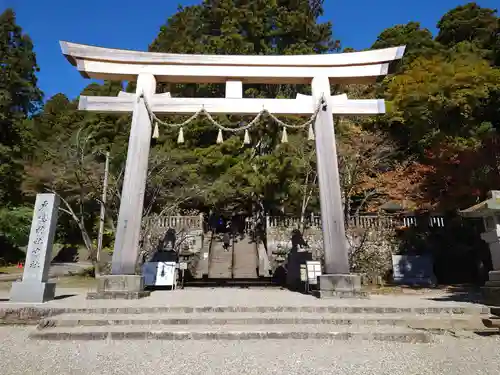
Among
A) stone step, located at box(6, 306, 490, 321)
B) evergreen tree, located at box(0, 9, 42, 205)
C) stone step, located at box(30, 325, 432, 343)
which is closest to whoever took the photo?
stone step, located at box(30, 325, 432, 343)

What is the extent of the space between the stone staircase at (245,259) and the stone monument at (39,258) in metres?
9.29

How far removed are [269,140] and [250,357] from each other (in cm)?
1453

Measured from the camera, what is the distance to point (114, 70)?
805 cm

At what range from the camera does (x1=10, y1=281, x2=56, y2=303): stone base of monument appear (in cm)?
598

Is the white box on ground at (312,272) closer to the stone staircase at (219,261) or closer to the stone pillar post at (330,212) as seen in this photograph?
the stone pillar post at (330,212)

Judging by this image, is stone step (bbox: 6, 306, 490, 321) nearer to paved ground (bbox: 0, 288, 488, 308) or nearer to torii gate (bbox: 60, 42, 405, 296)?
paved ground (bbox: 0, 288, 488, 308)

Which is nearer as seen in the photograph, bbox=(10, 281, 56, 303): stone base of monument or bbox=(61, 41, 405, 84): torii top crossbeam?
bbox=(10, 281, 56, 303): stone base of monument

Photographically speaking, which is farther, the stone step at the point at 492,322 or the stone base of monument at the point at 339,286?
the stone base of monument at the point at 339,286

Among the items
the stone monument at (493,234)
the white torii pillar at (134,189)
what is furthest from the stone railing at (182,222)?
the stone monument at (493,234)

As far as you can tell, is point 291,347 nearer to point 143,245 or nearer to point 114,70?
point 114,70

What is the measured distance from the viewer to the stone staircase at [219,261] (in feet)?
49.4

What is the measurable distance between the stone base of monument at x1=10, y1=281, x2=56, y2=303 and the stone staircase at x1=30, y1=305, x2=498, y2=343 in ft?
5.15

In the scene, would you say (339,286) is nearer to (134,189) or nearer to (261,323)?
(261,323)

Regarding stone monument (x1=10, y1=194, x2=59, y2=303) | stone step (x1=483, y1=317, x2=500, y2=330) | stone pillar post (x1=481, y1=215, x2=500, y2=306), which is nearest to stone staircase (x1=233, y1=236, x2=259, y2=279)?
stone monument (x1=10, y1=194, x2=59, y2=303)
